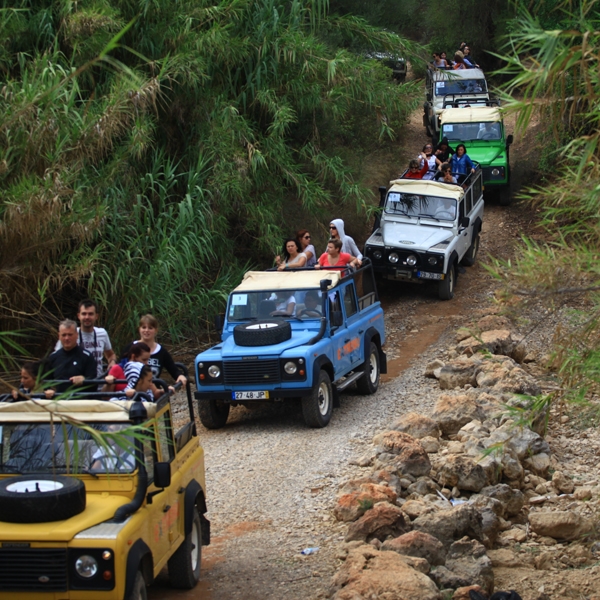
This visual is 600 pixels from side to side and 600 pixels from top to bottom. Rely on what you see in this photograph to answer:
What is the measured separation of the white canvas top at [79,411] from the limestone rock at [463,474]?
400 centimetres

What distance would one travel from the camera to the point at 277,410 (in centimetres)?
1162

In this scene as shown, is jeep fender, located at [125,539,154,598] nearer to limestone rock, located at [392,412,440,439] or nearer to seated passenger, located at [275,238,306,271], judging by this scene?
limestone rock, located at [392,412,440,439]

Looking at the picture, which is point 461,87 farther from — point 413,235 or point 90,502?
point 90,502

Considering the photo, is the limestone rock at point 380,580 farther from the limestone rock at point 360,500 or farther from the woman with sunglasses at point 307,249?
the woman with sunglasses at point 307,249

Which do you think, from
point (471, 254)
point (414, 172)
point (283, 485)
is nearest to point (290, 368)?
point (283, 485)

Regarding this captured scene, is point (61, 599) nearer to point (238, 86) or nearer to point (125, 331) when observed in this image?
point (125, 331)

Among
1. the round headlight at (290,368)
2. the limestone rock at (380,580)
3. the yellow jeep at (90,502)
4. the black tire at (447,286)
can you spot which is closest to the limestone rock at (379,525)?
the limestone rock at (380,580)

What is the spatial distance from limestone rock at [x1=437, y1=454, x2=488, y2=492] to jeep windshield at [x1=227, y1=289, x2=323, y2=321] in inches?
117

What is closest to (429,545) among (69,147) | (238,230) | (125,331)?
(125,331)

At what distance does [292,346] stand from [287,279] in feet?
4.11

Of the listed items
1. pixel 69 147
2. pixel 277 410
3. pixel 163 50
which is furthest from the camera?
pixel 163 50

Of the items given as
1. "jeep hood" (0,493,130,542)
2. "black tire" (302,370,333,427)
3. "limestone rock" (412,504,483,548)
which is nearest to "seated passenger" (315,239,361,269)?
"black tire" (302,370,333,427)

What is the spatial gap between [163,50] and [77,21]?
1650mm

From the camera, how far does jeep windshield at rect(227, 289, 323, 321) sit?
11.0 meters
